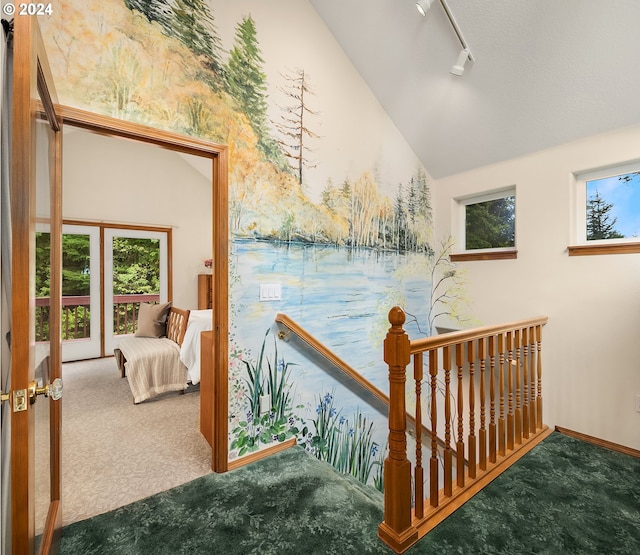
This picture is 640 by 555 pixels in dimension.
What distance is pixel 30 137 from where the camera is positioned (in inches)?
35.2

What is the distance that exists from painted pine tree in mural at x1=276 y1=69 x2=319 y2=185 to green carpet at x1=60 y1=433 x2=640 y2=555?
2.00 meters

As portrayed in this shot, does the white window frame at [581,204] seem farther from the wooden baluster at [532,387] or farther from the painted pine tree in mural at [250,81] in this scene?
the painted pine tree in mural at [250,81]

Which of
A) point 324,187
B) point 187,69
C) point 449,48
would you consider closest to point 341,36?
point 449,48

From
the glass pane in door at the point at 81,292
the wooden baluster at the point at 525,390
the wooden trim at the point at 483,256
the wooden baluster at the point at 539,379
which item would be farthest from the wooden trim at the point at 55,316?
the glass pane in door at the point at 81,292

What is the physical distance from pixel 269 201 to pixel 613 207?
252cm

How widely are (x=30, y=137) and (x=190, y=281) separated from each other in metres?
4.79

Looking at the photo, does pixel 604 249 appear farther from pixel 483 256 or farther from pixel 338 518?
pixel 338 518

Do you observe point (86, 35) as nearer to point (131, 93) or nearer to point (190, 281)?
point (131, 93)

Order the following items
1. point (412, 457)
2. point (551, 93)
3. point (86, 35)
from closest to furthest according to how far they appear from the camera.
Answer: point (86, 35) → point (551, 93) → point (412, 457)

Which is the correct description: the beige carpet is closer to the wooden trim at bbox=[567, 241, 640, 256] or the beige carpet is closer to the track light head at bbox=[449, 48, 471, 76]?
the track light head at bbox=[449, 48, 471, 76]

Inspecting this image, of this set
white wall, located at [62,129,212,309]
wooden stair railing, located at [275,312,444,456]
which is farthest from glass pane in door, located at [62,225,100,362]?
wooden stair railing, located at [275,312,444,456]

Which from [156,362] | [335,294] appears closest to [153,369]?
[156,362]

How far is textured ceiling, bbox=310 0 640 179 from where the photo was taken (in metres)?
2.00

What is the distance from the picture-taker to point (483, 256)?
10.2ft
